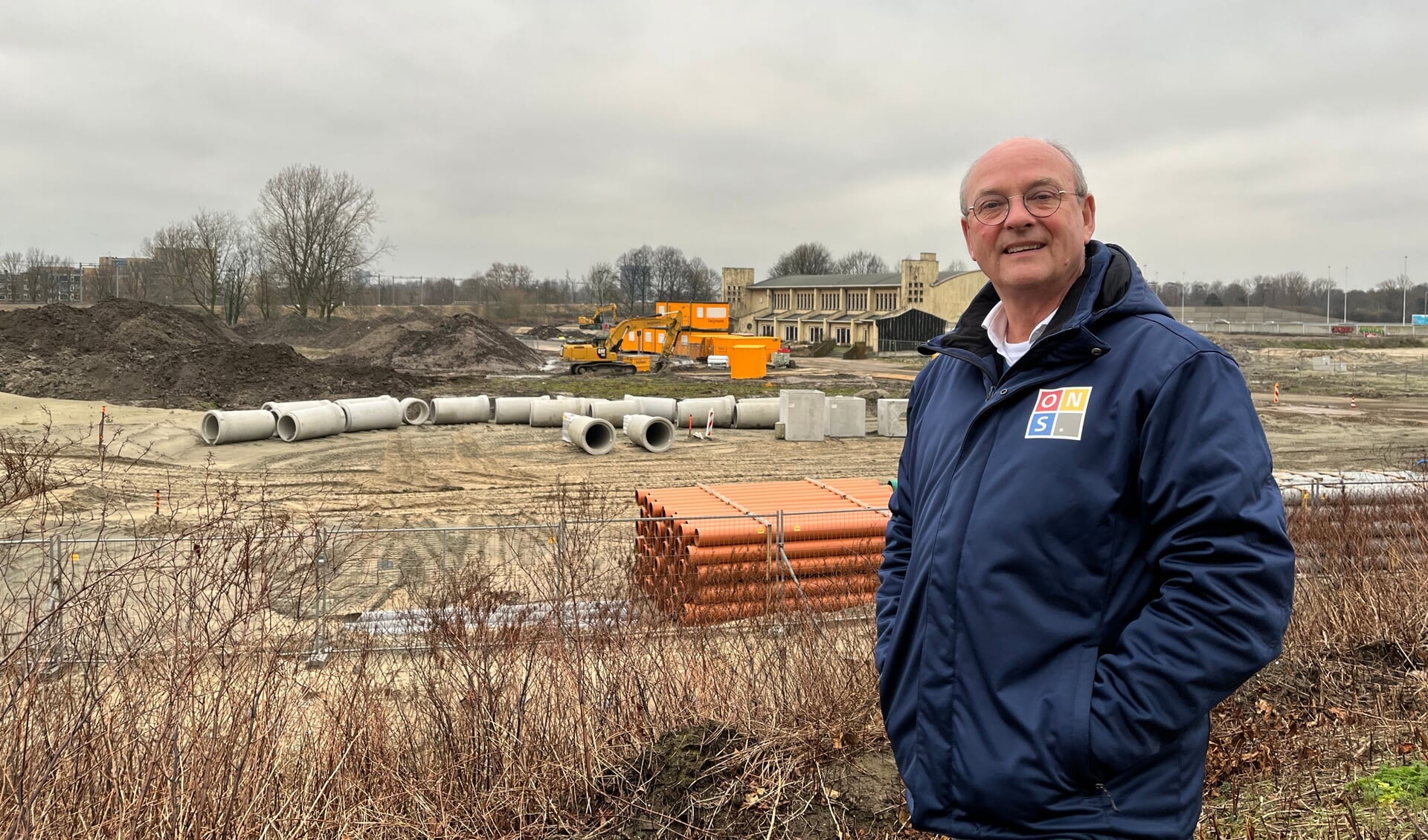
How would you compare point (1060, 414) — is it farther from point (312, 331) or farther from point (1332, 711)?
point (312, 331)

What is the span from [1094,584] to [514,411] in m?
27.6

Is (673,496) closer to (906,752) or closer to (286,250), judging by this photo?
(906,752)

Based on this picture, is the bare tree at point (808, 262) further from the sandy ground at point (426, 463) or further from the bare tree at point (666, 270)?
the sandy ground at point (426, 463)

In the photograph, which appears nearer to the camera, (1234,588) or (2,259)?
(1234,588)

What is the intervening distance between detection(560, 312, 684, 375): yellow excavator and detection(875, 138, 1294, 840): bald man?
46.2 meters

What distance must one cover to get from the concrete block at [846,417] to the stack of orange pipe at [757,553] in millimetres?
16382

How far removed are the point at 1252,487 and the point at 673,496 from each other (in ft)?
34.5

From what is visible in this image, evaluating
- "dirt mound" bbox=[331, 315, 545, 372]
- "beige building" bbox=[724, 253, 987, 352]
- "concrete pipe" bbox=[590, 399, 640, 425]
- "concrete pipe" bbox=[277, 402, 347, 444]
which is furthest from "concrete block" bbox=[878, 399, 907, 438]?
"beige building" bbox=[724, 253, 987, 352]

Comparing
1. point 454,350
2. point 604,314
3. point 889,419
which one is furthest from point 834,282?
point 889,419

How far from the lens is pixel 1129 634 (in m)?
2.26

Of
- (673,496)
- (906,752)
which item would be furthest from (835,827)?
(673,496)

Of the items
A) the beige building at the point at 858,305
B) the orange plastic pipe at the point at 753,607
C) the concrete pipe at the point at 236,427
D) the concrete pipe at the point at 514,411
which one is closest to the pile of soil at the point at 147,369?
the concrete pipe at the point at 236,427

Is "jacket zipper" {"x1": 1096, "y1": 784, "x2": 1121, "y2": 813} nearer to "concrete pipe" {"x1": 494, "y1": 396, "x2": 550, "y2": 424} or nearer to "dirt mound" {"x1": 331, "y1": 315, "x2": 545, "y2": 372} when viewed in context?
"concrete pipe" {"x1": 494, "y1": 396, "x2": 550, "y2": 424}

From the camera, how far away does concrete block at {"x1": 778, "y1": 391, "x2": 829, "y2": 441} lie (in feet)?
90.8
